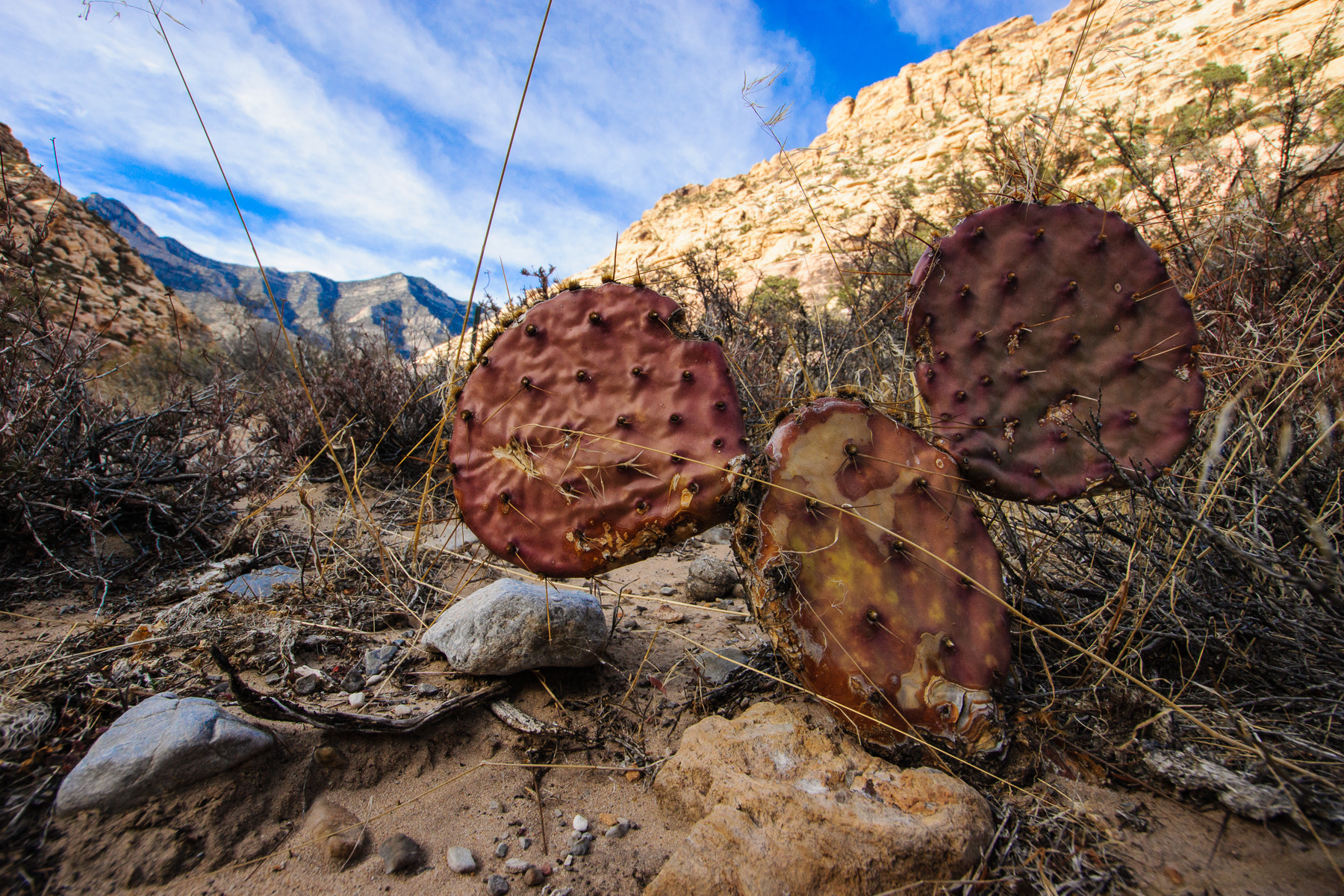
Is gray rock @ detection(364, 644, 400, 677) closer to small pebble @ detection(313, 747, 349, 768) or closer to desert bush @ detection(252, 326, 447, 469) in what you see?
small pebble @ detection(313, 747, 349, 768)

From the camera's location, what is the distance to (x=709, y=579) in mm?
2572

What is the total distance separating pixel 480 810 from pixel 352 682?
66cm

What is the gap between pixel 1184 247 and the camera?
3.40 metres

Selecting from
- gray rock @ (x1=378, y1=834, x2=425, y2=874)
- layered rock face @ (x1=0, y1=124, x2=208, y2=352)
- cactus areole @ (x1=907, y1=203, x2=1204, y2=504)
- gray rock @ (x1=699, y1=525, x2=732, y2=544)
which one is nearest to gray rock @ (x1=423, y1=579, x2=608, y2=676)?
gray rock @ (x1=378, y1=834, x2=425, y2=874)

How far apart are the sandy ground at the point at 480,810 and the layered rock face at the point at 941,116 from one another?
1866 millimetres

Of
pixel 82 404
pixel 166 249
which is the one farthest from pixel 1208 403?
pixel 166 249

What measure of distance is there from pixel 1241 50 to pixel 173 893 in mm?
22483

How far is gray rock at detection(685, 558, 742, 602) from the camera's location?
2.56m

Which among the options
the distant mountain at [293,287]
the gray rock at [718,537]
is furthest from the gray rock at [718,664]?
the distant mountain at [293,287]

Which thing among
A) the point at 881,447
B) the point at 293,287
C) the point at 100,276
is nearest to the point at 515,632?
the point at 881,447

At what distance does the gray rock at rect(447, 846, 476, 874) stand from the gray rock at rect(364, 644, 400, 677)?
75 centimetres

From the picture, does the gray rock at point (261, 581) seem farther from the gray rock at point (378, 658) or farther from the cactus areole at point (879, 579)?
the cactus areole at point (879, 579)

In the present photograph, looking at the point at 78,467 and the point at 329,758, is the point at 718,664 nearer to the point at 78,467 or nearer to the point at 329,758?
the point at 329,758

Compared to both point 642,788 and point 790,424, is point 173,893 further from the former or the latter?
point 790,424
